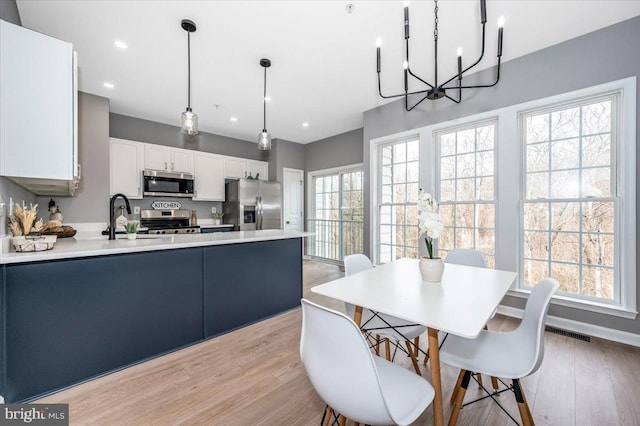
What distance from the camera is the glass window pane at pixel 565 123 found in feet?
8.56

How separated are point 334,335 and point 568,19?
329 centimetres

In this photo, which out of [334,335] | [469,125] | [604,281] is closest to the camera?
[334,335]

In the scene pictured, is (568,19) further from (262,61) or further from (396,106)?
(262,61)

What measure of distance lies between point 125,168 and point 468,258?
196 inches

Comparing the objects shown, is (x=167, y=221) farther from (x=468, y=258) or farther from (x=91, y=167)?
(x=468, y=258)

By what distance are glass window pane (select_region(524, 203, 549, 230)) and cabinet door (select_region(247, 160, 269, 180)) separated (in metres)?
4.82

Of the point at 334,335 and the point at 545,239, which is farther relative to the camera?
the point at 545,239

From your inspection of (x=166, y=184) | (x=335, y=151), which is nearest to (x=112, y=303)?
(x=166, y=184)

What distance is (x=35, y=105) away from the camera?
1.67 metres

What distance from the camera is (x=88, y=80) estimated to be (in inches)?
130

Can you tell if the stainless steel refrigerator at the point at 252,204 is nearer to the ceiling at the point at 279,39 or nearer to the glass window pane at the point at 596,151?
the ceiling at the point at 279,39

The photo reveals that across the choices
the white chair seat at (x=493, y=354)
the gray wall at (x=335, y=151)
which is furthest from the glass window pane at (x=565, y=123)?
the gray wall at (x=335, y=151)

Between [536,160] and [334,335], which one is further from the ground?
[536,160]

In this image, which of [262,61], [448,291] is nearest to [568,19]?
[448,291]
